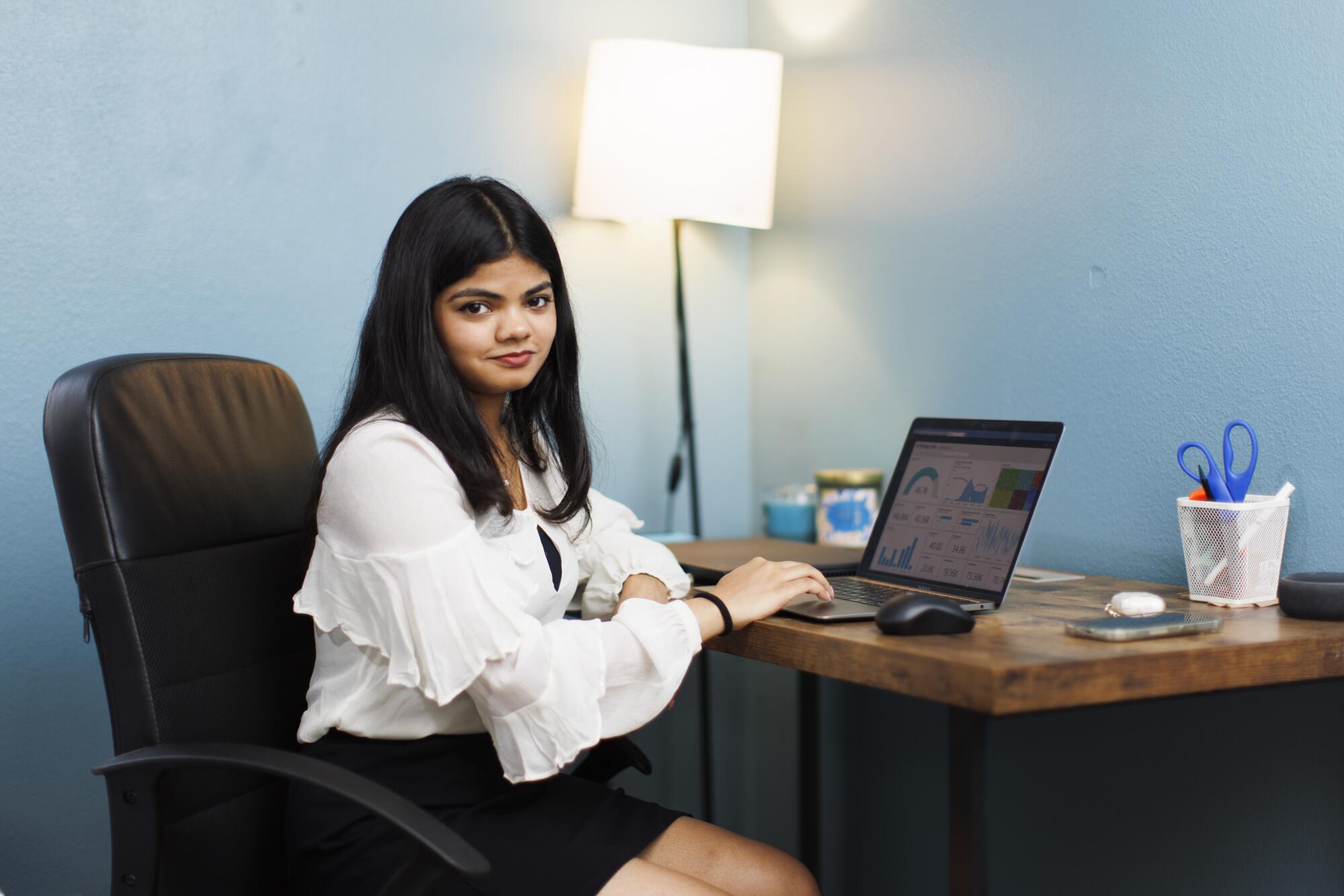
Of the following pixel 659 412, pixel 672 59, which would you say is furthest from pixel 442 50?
pixel 659 412

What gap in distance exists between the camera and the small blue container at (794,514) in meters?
2.14

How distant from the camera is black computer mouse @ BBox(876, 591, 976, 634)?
3.73 ft

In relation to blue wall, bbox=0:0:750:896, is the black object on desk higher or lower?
lower

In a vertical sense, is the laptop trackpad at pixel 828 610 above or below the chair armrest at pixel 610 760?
above

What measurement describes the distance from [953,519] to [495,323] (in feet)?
1.98

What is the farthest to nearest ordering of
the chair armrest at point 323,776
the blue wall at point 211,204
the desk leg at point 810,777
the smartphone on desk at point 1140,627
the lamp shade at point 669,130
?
1. the lamp shade at point 669,130
2. the desk leg at point 810,777
3. the blue wall at point 211,204
4. the smartphone on desk at point 1140,627
5. the chair armrest at point 323,776

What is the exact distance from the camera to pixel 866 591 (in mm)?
1458

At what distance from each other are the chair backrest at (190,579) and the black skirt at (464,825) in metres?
0.07

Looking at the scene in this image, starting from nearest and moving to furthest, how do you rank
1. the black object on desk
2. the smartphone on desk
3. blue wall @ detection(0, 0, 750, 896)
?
the smartphone on desk, the black object on desk, blue wall @ detection(0, 0, 750, 896)

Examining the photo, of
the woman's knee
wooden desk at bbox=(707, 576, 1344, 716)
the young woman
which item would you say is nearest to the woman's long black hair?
the young woman

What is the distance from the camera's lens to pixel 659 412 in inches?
91.7

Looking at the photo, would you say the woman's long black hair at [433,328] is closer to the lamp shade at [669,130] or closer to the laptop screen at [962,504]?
the laptop screen at [962,504]

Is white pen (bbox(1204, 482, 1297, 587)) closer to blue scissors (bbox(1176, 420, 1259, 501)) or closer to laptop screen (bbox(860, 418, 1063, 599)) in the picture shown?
blue scissors (bbox(1176, 420, 1259, 501))

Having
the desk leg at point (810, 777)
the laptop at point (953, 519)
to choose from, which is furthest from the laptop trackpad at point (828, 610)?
the desk leg at point (810, 777)
